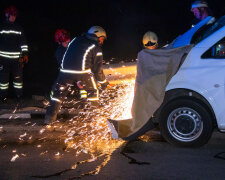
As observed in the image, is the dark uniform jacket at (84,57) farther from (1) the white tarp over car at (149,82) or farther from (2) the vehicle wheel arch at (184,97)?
(2) the vehicle wheel arch at (184,97)

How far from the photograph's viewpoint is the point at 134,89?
250 inches

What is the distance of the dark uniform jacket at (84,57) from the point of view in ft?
25.4

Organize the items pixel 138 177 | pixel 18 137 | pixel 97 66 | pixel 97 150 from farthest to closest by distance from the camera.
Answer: pixel 97 66
pixel 18 137
pixel 97 150
pixel 138 177

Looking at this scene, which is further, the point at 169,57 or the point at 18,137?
the point at 18,137

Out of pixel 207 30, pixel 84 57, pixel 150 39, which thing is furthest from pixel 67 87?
pixel 207 30

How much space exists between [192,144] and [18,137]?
2.89 metres

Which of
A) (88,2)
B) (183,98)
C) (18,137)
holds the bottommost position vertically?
(18,137)

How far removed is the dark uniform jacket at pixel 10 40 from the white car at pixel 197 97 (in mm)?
5087

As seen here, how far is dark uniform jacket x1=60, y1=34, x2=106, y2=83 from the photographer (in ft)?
25.4

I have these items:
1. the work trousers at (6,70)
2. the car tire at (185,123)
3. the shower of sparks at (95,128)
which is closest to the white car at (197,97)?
the car tire at (185,123)

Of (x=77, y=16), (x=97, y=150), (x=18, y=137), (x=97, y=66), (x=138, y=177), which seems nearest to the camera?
(x=138, y=177)

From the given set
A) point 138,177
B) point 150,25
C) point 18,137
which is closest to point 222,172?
point 138,177

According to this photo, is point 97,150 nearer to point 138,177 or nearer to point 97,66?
point 138,177

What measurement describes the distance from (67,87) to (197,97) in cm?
273
